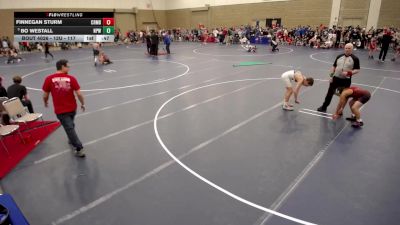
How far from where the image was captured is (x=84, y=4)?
30359 millimetres

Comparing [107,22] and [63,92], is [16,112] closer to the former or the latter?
[63,92]

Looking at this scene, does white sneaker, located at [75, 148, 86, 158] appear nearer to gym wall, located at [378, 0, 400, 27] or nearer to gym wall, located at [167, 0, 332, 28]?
gym wall, located at [378, 0, 400, 27]

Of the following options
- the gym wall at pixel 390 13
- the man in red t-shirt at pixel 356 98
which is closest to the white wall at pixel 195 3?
the gym wall at pixel 390 13

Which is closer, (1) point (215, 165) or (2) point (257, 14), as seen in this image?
(1) point (215, 165)

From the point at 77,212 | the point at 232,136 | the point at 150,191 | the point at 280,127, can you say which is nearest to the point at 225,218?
the point at 150,191

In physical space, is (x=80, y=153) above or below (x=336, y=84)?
below

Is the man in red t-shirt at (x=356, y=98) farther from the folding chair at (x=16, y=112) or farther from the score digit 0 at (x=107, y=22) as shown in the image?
the folding chair at (x=16, y=112)

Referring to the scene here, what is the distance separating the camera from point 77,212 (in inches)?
156

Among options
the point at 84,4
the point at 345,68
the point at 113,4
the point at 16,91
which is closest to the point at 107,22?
the point at 16,91

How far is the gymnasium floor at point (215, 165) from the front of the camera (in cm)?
393
